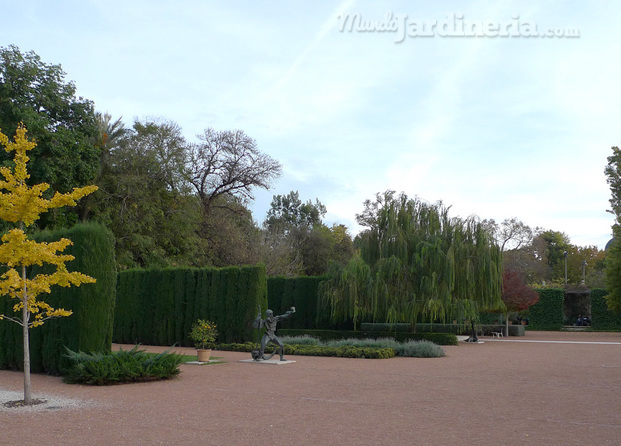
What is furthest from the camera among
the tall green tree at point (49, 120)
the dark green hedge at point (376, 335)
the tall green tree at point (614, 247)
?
the tall green tree at point (614, 247)

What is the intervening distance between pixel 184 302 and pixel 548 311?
26925 millimetres

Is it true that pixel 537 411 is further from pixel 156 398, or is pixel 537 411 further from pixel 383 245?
pixel 383 245

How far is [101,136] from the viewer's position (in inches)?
1106

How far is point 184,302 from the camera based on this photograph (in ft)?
65.8

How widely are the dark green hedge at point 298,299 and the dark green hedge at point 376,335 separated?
44.5 inches

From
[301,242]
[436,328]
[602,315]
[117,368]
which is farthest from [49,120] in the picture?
[602,315]

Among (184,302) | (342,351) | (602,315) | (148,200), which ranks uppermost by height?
(148,200)

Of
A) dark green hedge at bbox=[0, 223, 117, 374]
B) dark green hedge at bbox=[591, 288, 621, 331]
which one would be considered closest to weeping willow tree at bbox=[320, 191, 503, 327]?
dark green hedge at bbox=[0, 223, 117, 374]

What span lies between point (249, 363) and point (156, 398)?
18.5 feet

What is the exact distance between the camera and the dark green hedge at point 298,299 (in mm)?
23250

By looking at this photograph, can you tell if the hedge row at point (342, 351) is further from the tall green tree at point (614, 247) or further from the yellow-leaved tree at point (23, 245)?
the tall green tree at point (614, 247)

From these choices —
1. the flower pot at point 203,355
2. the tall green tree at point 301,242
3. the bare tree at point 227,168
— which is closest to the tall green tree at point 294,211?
the tall green tree at point 301,242

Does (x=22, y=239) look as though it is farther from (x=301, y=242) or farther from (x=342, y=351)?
(x=301, y=242)

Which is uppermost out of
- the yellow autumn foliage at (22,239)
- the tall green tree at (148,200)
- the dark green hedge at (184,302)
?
the tall green tree at (148,200)
